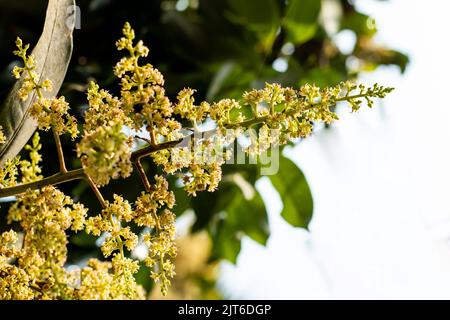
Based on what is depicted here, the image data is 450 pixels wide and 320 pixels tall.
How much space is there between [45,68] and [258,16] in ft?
3.95

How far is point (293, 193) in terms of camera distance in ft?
6.57

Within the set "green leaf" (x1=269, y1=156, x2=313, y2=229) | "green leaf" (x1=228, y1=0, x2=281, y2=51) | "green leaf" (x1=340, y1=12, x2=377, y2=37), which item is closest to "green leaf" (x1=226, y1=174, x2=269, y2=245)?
"green leaf" (x1=269, y1=156, x2=313, y2=229)

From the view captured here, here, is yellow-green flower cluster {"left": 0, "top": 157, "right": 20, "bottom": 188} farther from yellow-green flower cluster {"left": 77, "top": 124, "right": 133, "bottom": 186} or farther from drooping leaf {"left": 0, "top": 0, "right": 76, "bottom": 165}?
yellow-green flower cluster {"left": 77, "top": 124, "right": 133, "bottom": 186}

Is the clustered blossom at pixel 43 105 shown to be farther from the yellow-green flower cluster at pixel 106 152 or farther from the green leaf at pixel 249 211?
the green leaf at pixel 249 211

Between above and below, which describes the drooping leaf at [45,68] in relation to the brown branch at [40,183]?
above

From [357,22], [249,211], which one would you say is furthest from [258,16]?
[249,211]

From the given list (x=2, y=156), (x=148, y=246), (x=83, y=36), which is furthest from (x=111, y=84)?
(x=148, y=246)

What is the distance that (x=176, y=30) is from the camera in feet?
7.45

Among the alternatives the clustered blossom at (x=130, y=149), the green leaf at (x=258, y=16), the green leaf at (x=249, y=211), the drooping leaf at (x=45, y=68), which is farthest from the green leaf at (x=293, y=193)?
the drooping leaf at (x=45, y=68)

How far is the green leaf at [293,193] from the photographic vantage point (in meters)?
1.93

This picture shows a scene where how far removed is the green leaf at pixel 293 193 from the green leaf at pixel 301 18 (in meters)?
0.60

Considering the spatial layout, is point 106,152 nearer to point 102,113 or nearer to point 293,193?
point 102,113

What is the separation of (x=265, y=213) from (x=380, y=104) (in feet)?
2.67

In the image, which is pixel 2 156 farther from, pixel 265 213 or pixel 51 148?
pixel 265 213
